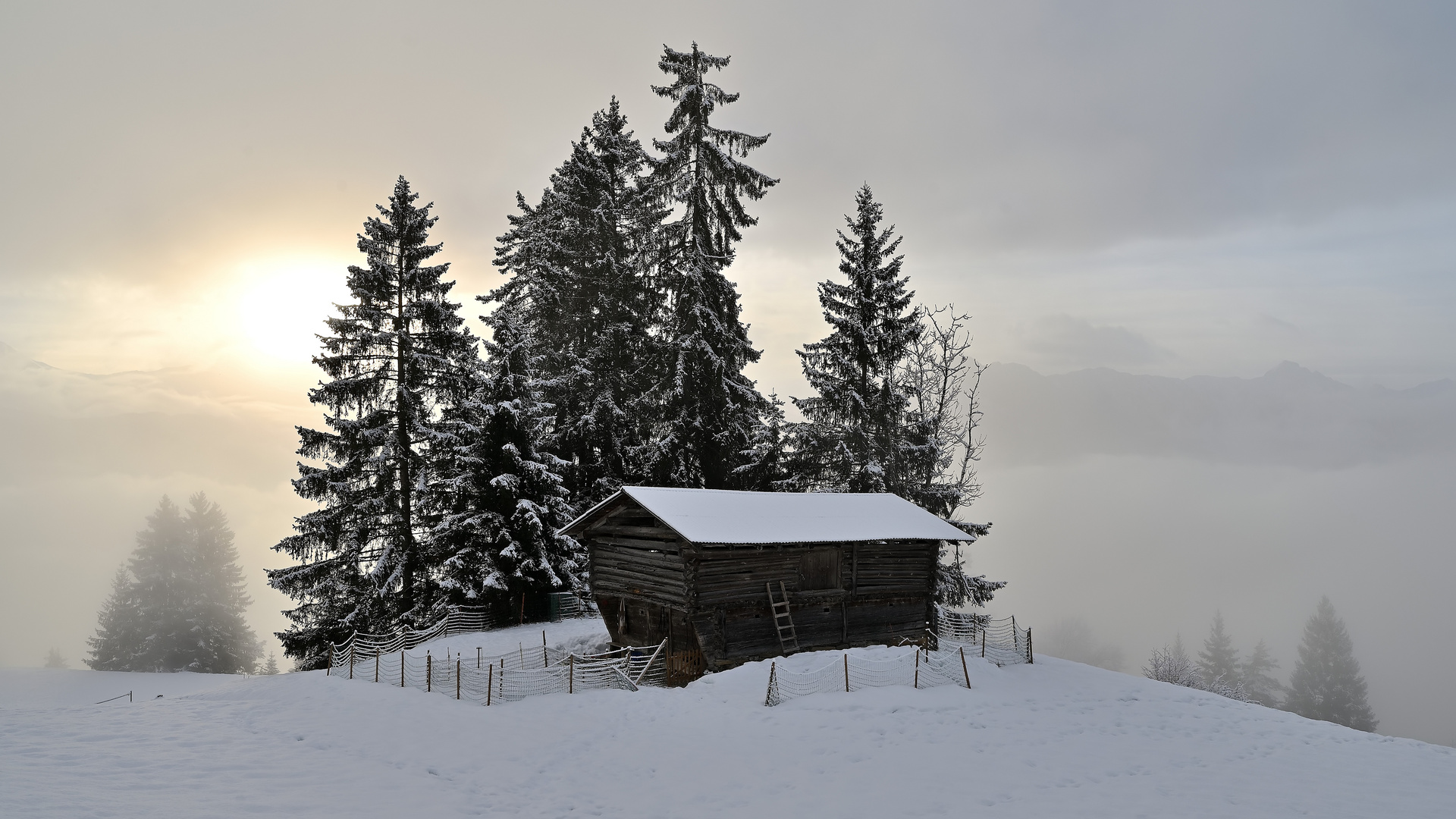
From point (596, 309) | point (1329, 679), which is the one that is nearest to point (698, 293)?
point (596, 309)

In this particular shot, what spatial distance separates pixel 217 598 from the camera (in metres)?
50.2

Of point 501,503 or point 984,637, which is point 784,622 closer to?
point 984,637

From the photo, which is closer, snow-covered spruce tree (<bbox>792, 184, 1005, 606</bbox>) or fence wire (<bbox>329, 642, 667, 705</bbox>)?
fence wire (<bbox>329, 642, 667, 705</bbox>)

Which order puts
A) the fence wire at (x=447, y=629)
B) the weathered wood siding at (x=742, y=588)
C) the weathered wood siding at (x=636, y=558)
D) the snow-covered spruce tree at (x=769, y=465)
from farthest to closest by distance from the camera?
the snow-covered spruce tree at (x=769, y=465) < the fence wire at (x=447, y=629) < the weathered wood siding at (x=636, y=558) < the weathered wood siding at (x=742, y=588)

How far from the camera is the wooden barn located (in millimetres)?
22750

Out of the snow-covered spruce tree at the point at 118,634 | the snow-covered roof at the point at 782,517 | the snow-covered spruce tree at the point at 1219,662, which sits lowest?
the snow-covered spruce tree at the point at 1219,662

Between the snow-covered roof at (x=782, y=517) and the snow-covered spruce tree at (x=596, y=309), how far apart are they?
33.7 ft

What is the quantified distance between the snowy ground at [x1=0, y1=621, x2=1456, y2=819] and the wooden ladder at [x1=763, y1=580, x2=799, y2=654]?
3.64 metres

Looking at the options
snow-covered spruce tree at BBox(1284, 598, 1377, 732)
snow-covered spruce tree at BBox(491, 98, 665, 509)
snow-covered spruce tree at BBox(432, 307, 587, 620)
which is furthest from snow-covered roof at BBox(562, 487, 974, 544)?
snow-covered spruce tree at BBox(1284, 598, 1377, 732)

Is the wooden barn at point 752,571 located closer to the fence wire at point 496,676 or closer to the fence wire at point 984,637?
the fence wire at point 496,676

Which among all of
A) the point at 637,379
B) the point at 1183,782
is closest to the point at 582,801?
the point at 1183,782

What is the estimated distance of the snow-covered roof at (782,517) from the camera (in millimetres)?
22719

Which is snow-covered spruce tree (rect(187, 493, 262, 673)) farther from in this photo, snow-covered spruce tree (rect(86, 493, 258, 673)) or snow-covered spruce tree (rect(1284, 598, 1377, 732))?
snow-covered spruce tree (rect(1284, 598, 1377, 732))

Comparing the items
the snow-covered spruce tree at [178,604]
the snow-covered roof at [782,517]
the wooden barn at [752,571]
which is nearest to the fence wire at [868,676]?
the wooden barn at [752,571]
